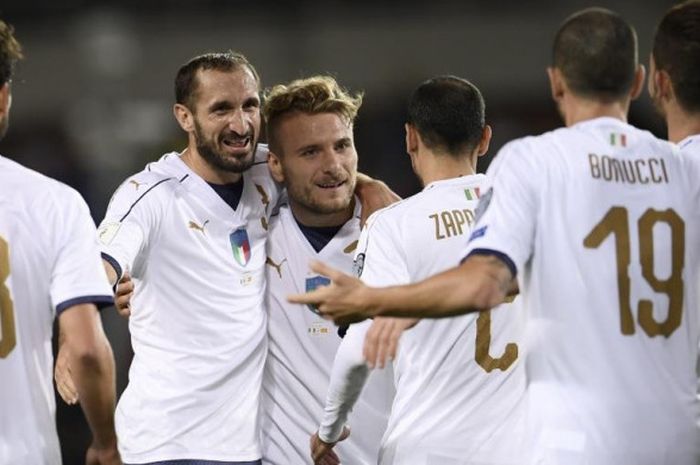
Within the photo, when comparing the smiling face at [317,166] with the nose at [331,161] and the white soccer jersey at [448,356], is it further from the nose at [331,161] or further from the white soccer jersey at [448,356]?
the white soccer jersey at [448,356]

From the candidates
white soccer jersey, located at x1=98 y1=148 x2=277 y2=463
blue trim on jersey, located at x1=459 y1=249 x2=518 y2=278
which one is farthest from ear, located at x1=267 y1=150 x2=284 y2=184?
blue trim on jersey, located at x1=459 y1=249 x2=518 y2=278

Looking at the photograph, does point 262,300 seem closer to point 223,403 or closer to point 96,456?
point 223,403

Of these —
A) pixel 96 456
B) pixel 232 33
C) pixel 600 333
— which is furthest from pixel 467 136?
pixel 232 33

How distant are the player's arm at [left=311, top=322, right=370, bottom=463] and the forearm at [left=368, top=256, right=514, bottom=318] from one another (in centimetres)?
108

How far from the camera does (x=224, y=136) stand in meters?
6.54

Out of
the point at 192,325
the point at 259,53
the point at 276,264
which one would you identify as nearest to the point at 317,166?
the point at 276,264

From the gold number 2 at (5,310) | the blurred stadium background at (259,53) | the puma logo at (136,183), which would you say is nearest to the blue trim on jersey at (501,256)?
the gold number 2 at (5,310)

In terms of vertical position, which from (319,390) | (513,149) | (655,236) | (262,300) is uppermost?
(513,149)

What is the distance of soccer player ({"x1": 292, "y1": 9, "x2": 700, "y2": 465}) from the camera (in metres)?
4.43

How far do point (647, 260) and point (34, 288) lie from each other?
7.02 feet

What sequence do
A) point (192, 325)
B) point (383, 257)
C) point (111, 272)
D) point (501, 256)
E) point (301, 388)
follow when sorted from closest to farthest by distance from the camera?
point (501, 256) → point (383, 257) → point (111, 272) → point (192, 325) → point (301, 388)

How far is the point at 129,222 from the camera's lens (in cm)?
602

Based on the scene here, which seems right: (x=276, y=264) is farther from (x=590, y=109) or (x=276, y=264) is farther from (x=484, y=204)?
(x=590, y=109)

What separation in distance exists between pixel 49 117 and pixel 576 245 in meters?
13.5
